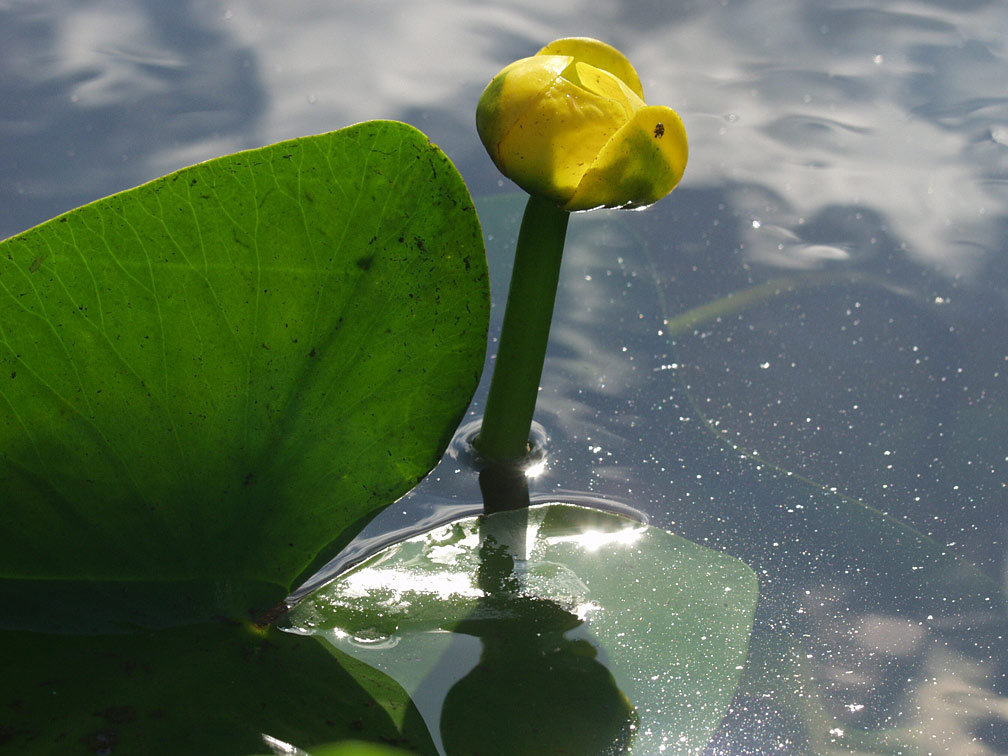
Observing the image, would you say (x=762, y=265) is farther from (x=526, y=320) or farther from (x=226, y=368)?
(x=226, y=368)

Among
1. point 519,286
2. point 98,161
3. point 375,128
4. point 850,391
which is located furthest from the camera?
point 98,161

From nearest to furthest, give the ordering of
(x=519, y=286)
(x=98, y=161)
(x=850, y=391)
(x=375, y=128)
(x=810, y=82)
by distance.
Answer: (x=375, y=128) → (x=519, y=286) → (x=850, y=391) → (x=98, y=161) → (x=810, y=82)

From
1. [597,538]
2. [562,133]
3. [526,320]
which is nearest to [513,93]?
[562,133]

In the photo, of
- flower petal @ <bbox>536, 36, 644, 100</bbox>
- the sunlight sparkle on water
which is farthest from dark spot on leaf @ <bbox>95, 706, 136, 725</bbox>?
flower petal @ <bbox>536, 36, 644, 100</bbox>

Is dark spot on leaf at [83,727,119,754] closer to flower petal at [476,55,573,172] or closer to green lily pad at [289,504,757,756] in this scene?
green lily pad at [289,504,757,756]

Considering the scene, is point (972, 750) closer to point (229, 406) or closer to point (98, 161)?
point (229, 406)

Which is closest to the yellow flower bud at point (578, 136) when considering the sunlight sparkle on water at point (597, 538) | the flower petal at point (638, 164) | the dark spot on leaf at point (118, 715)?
the flower petal at point (638, 164)

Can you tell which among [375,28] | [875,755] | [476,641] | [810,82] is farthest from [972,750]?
[375,28]
